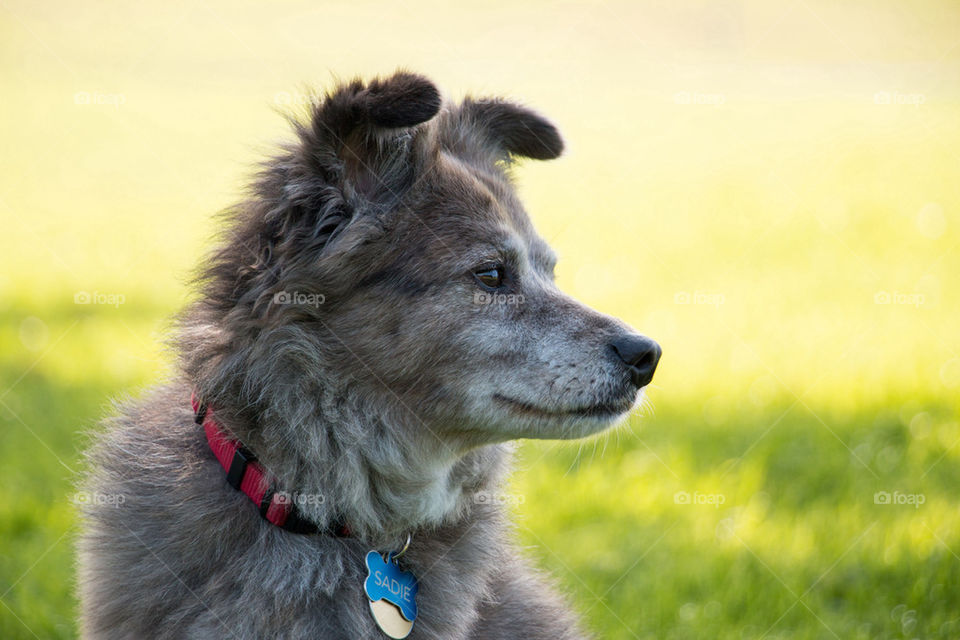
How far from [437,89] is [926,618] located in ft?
11.8

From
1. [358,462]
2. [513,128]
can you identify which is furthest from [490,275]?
[513,128]

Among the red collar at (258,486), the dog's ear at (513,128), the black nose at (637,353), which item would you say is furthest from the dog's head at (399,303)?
the dog's ear at (513,128)

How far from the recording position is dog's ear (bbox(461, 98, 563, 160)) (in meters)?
4.07

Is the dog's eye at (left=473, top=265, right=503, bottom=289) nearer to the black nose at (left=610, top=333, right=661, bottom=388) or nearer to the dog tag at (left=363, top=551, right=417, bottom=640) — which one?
the black nose at (left=610, top=333, right=661, bottom=388)

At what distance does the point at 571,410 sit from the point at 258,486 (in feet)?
3.83

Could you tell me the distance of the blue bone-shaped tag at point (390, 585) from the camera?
125 inches

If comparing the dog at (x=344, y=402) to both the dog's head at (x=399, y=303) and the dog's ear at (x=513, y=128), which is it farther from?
the dog's ear at (x=513, y=128)

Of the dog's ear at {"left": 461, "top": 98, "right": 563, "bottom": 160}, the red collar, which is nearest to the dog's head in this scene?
the red collar

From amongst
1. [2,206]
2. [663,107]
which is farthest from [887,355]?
[2,206]

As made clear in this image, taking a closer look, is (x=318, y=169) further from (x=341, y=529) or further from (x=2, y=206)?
(x=2, y=206)

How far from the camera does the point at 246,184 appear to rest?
3.46 m

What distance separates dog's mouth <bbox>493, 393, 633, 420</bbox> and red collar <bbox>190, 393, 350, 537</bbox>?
80 cm

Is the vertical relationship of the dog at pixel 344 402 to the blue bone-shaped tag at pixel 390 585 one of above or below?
above

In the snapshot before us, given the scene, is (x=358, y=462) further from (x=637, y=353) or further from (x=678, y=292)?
(x=678, y=292)
